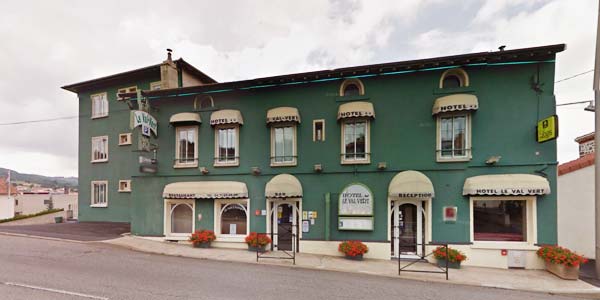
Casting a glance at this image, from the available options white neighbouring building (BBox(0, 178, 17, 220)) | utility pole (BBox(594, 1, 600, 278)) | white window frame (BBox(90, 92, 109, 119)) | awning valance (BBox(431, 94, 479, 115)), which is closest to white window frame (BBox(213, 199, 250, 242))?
awning valance (BBox(431, 94, 479, 115))

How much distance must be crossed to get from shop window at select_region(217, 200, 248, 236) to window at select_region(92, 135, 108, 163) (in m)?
12.6

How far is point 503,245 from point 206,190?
12427 mm

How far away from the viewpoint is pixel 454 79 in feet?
35.0

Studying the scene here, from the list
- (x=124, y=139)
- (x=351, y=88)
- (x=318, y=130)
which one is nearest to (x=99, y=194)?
(x=124, y=139)

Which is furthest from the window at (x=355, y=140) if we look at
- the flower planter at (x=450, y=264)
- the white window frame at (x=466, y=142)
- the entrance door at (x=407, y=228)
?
the flower planter at (x=450, y=264)

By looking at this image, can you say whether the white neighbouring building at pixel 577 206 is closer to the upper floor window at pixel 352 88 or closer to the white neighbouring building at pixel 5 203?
the upper floor window at pixel 352 88

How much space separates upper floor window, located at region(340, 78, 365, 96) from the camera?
37.1 feet

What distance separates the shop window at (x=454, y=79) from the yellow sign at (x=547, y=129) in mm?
2875

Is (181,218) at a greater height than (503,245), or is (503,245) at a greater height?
(181,218)

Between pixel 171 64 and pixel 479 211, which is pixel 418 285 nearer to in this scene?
pixel 479 211

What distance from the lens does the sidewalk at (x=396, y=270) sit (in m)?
7.77

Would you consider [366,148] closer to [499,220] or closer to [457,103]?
[457,103]

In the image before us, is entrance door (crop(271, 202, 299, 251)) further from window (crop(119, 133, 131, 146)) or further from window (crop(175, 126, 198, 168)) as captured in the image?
window (crop(119, 133, 131, 146))

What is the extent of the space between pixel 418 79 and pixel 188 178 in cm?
1158
